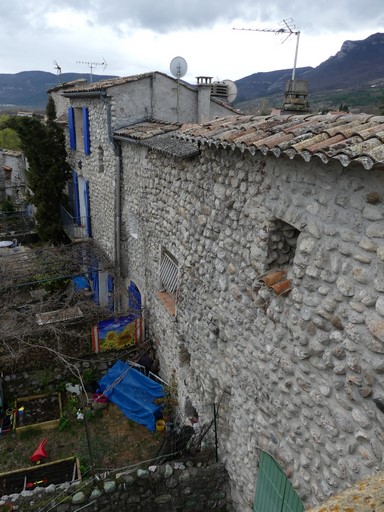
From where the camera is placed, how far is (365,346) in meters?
3.01

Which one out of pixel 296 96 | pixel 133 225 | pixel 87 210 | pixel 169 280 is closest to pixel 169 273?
pixel 169 280

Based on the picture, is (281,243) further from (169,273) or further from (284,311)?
(169,273)

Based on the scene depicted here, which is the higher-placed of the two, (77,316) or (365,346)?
(365,346)

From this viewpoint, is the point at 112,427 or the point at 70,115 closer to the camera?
the point at 112,427

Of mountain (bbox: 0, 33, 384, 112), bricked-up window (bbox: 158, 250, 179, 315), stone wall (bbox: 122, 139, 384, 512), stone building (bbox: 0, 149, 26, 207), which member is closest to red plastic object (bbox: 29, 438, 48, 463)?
stone wall (bbox: 122, 139, 384, 512)

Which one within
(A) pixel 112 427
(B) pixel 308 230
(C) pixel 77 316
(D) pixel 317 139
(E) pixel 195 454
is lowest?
(A) pixel 112 427

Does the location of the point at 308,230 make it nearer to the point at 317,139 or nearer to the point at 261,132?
the point at 317,139

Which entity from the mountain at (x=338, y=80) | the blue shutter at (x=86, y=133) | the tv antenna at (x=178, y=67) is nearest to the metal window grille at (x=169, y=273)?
the tv antenna at (x=178, y=67)

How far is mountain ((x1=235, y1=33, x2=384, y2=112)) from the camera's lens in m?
42.5

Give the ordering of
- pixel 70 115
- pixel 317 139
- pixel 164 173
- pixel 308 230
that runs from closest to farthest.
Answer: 1. pixel 317 139
2. pixel 308 230
3. pixel 164 173
4. pixel 70 115

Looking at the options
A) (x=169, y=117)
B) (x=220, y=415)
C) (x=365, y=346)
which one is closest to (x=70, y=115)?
(x=169, y=117)

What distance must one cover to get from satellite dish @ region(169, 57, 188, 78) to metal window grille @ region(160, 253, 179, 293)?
482 cm

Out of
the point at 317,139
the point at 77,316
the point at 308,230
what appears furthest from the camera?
the point at 77,316

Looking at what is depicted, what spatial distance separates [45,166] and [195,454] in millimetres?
11464
